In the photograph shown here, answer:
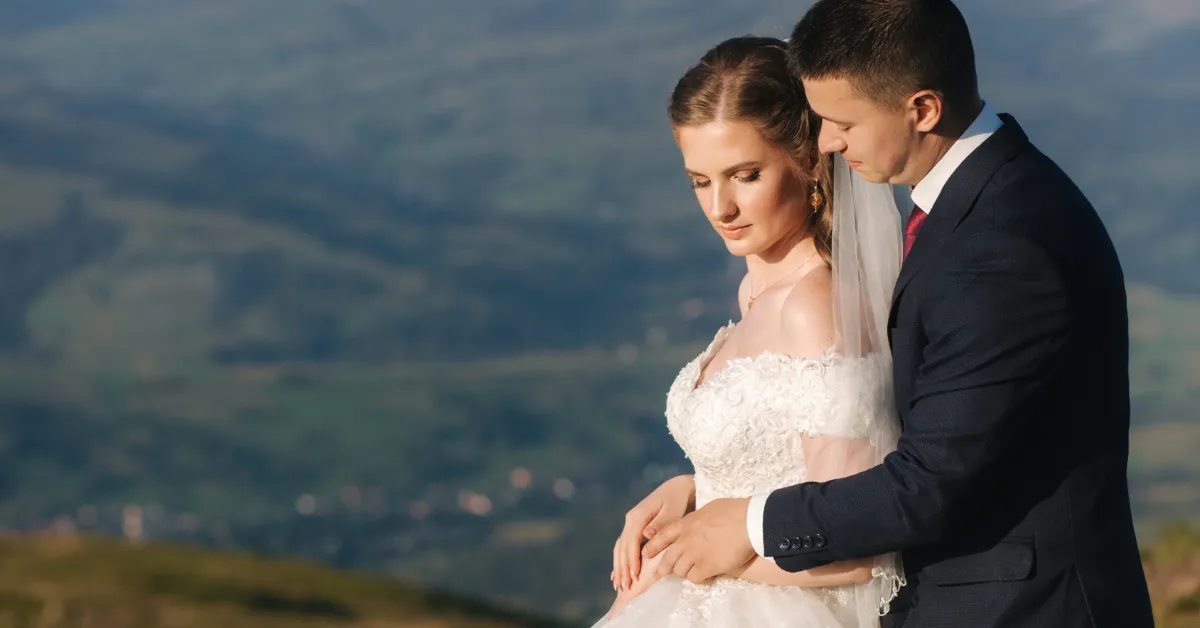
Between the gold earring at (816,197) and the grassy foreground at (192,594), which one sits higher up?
the grassy foreground at (192,594)

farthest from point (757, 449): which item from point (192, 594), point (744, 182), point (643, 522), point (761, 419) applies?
point (192, 594)

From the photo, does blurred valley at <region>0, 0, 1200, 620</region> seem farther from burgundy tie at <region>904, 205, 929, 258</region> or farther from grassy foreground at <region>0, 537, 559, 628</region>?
burgundy tie at <region>904, 205, 929, 258</region>

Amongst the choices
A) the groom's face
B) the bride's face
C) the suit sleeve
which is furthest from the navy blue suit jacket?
the bride's face

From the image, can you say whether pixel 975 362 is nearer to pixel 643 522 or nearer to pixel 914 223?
pixel 914 223

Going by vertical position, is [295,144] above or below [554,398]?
above

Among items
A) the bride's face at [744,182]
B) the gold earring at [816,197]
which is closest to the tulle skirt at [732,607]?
the bride's face at [744,182]

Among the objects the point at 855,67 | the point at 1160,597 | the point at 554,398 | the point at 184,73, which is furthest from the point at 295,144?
the point at 855,67

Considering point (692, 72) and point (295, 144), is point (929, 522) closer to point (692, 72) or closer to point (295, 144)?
point (692, 72)

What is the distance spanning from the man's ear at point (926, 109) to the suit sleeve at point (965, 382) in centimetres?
24

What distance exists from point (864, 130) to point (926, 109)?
0.11 metres

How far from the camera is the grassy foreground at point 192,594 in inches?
233

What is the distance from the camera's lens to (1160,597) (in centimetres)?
523

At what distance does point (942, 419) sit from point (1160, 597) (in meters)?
3.76

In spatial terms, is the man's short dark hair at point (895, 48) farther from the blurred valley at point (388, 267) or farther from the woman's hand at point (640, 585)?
the blurred valley at point (388, 267)
